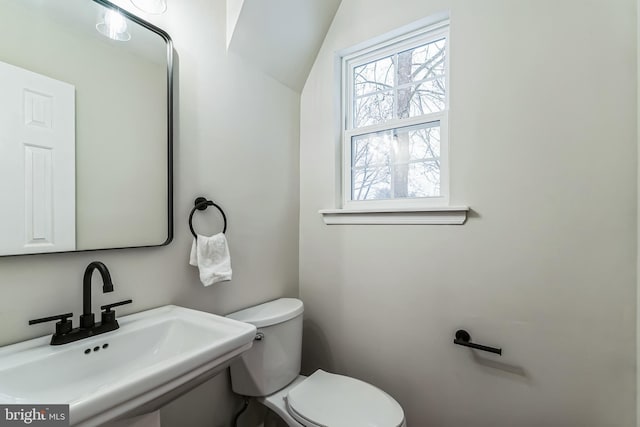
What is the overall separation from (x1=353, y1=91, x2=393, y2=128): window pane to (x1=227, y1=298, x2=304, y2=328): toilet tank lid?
42.7 inches

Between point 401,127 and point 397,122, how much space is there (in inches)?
1.3

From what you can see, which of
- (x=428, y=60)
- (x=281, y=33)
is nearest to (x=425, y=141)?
(x=428, y=60)

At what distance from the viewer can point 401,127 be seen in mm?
1549

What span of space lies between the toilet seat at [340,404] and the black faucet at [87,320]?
0.77 metres

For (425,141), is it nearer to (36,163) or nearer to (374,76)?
(374,76)

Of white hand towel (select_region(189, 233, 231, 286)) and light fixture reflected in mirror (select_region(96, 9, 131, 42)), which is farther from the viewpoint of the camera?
white hand towel (select_region(189, 233, 231, 286))

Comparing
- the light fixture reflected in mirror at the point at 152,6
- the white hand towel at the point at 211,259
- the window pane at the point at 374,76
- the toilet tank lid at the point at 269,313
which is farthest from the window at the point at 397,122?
the light fixture reflected in mirror at the point at 152,6

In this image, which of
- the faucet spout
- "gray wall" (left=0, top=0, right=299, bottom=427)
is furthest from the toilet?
the faucet spout

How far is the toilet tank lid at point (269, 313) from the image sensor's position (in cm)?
133

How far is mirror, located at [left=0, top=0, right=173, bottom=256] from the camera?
83 centimetres

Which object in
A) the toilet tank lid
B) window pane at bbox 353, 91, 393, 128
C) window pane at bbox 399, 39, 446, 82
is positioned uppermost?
window pane at bbox 399, 39, 446, 82

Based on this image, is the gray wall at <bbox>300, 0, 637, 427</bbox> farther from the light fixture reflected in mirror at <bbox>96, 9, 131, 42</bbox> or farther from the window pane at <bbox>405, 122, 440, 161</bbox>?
the light fixture reflected in mirror at <bbox>96, 9, 131, 42</bbox>

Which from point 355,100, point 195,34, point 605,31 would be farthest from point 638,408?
point 195,34

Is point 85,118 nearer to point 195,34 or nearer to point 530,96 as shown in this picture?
point 195,34
